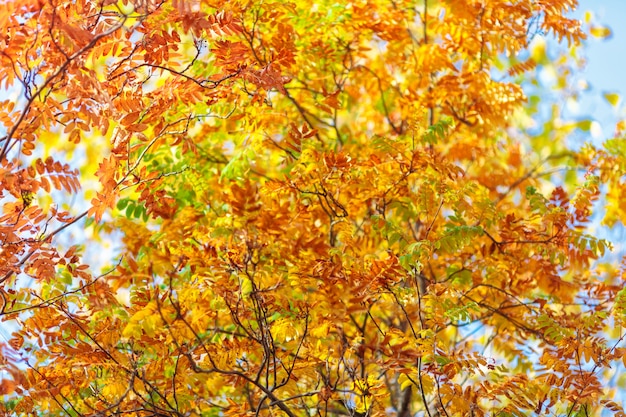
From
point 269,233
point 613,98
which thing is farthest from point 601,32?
point 269,233

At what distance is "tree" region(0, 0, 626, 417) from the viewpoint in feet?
13.7

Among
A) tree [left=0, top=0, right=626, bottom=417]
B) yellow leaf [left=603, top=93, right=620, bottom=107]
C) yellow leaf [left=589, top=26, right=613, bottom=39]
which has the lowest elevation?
tree [left=0, top=0, right=626, bottom=417]

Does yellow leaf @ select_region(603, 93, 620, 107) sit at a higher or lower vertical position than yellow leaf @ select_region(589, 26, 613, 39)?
lower

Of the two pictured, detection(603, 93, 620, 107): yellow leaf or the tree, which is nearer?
the tree

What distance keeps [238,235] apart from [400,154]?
4.91ft

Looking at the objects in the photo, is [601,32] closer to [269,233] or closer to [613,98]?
[613,98]

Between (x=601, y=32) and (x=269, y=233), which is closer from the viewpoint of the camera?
(x=269, y=233)

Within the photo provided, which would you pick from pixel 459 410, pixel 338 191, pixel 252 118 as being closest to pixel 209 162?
pixel 252 118

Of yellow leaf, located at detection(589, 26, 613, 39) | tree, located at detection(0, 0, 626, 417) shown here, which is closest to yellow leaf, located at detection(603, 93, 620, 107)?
yellow leaf, located at detection(589, 26, 613, 39)

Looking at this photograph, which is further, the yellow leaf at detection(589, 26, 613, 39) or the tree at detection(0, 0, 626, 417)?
the yellow leaf at detection(589, 26, 613, 39)

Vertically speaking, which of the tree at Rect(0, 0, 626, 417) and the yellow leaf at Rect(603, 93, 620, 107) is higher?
the yellow leaf at Rect(603, 93, 620, 107)

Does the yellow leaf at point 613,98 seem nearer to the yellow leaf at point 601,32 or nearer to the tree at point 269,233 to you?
the yellow leaf at point 601,32

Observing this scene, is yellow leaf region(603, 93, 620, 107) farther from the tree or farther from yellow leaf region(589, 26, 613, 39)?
the tree

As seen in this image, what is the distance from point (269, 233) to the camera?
15.8 feet
